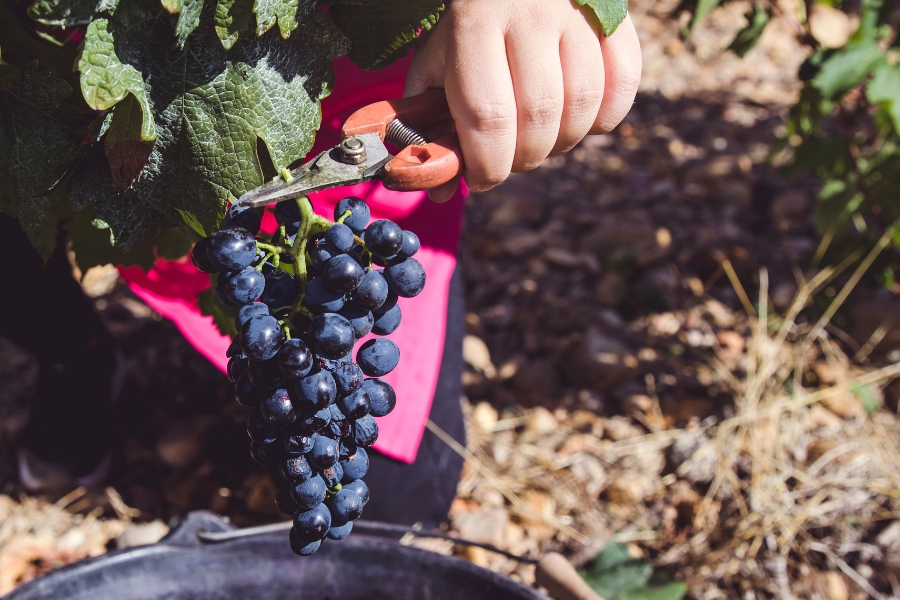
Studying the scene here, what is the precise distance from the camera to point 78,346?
1.80 meters

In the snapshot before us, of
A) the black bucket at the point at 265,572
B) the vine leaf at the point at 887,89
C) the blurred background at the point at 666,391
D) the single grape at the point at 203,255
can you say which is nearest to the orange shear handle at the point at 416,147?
the single grape at the point at 203,255

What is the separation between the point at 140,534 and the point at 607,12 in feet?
4.99

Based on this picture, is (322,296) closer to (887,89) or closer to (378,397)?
(378,397)

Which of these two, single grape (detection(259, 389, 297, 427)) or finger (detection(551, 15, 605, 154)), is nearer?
single grape (detection(259, 389, 297, 427))

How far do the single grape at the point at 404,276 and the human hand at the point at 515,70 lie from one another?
187 mm

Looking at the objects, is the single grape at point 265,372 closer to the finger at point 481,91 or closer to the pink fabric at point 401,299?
the finger at point 481,91

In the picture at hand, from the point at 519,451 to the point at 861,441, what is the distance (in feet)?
2.75

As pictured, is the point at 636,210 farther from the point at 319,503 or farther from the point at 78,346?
the point at 319,503

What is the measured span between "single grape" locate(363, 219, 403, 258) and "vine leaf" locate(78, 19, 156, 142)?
244 millimetres

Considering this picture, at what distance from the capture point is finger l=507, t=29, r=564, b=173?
2.74ft

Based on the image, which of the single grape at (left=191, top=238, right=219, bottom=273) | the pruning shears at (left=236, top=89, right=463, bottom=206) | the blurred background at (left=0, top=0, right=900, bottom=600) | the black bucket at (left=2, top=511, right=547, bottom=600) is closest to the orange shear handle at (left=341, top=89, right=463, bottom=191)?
the pruning shears at (left=236, top=89, right=463, bottom=206)

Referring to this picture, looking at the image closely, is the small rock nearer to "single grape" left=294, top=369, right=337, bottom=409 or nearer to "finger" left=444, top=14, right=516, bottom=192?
"single grape" left=294, top=369, right=337, bottom=409

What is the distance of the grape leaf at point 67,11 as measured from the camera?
2.16 feet

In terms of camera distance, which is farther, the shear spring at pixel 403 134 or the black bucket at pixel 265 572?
the black bucket at pixel 265 572
